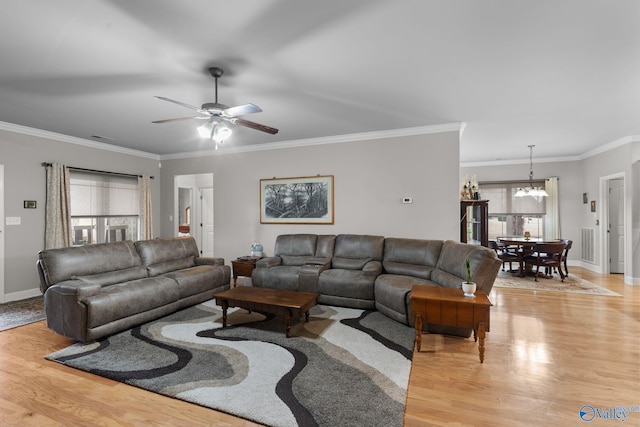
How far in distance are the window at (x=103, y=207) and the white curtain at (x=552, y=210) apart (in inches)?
371

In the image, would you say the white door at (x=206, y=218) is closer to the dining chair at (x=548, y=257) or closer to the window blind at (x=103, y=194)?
the window blind at (x=103, y=194)

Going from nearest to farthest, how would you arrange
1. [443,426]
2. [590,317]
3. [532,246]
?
[443,426] < [590,317] < [532,246]

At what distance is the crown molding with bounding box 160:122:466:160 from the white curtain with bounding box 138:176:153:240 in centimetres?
77

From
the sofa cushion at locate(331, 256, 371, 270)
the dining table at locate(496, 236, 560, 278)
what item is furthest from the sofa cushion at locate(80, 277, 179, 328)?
the dining table at locate(496, 236, 560, 278)

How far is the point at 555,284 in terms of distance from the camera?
5543 millimetres

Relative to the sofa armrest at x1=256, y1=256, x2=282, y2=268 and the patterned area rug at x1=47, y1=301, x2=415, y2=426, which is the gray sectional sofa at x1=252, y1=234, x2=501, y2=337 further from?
the patterned area rug at x1=47, y1=301, x2=415, y2=426

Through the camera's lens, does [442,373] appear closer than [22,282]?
Yes

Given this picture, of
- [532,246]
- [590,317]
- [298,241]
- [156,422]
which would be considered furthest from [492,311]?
[156,422]

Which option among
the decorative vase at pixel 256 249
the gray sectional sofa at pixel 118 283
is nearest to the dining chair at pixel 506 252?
the decorative vase at pixel 256 249

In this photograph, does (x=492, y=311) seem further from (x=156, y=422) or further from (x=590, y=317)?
(x=156, y=422)

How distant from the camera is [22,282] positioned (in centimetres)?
469

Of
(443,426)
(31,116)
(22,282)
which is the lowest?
(443,426)

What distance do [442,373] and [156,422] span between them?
2.13m

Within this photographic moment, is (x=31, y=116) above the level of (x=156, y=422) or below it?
above
